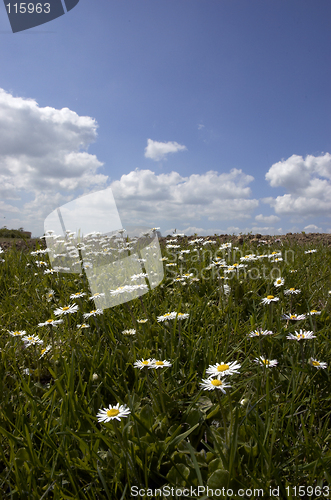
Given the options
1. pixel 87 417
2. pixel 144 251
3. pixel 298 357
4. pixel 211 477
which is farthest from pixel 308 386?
pixel 144 251

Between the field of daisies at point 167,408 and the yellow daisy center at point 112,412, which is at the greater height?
the yellow daisy center at point 112,412

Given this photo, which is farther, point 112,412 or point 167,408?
point 167,408

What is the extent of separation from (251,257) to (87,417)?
9.26ft

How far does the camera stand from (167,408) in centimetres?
185

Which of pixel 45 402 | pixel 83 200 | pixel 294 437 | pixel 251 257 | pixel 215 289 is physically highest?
pixel 83 200

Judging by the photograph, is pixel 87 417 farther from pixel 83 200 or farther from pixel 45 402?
pixel 83 200

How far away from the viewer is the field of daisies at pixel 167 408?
145 centimetres

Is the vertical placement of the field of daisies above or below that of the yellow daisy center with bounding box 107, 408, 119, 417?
below

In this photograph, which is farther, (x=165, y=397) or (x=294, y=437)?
(x=165, y=397)

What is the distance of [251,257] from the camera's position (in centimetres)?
390

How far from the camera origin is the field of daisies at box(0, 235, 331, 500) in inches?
57.1

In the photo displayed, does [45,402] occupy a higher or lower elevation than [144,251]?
lower

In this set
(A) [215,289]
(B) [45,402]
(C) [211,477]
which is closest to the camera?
(C) [211,477]

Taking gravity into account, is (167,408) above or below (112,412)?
below
